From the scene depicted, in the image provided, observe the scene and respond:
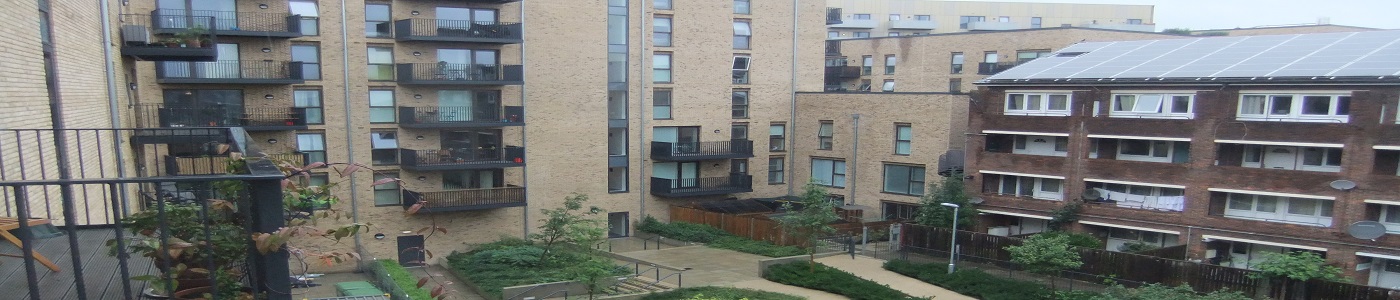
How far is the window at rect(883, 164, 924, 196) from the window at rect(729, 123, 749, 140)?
246 inches

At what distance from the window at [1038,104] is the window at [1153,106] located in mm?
1601

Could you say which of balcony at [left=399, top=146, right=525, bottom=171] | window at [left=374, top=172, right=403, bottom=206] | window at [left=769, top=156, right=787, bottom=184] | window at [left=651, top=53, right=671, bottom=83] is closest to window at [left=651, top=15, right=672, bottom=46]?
window at [left=651, top=53, right=671, bottom=83]

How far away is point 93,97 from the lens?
594 inches

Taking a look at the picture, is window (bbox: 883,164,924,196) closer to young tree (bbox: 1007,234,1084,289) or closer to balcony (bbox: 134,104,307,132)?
young tree (bbox: 1007,234,1084,289)

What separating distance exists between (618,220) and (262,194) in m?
32.4

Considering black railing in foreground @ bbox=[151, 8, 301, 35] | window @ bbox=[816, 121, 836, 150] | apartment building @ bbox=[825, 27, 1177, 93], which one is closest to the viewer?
black railing in foreground @ bbox=[151, 8, 301, 35]

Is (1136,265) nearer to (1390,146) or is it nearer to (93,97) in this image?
(1390,146)

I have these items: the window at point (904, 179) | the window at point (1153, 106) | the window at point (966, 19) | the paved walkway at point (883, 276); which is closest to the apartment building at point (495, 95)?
the window at point (904, 179)

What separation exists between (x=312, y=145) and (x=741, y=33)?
1751cm

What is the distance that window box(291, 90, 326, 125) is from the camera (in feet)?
95.6

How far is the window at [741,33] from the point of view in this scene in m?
37.4

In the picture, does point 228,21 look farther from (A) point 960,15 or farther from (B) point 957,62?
(A) point 960,15

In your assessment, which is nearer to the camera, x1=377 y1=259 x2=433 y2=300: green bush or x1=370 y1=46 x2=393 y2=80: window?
x1=377 y1=259 x2=433 y2=300: green bush

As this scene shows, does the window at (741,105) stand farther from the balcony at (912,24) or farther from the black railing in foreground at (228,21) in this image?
the balcony at (912,24)
